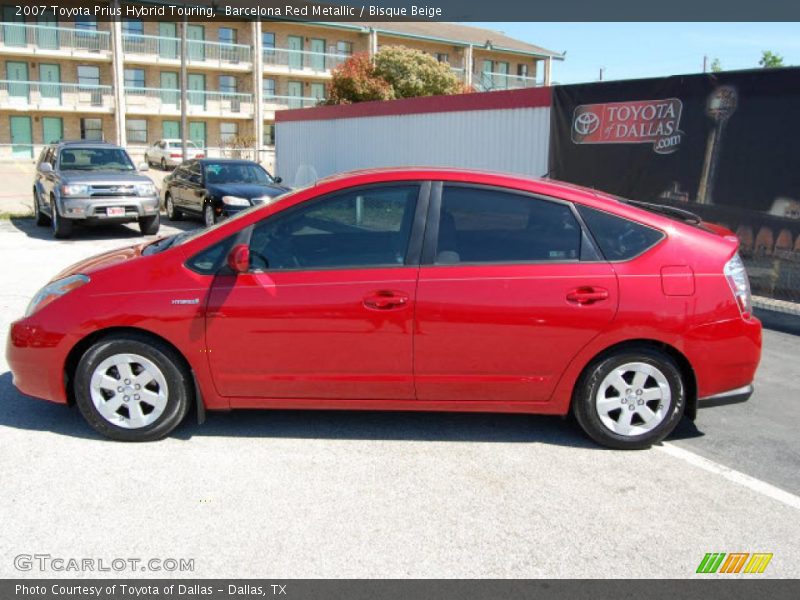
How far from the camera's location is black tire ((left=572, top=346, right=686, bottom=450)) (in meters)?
4.34

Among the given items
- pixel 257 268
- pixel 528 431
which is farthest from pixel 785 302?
pixel 257 268

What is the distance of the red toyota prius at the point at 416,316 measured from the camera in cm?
426

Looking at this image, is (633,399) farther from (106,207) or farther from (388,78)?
(388,78)

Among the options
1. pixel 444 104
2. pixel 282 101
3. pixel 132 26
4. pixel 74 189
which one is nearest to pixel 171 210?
pixel 74 189

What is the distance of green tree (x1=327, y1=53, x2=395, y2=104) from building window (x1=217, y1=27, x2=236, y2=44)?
51.6 ft

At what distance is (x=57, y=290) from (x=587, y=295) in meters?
3.15

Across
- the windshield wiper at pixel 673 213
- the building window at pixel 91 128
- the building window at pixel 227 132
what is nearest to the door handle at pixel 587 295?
the windshield wiper at pixel 673 213

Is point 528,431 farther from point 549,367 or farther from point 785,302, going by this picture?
point 785,302

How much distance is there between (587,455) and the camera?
4387mm

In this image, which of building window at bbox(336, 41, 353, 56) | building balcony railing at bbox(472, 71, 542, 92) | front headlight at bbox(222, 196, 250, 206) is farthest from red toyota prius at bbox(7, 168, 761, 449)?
building balcony railing at bbox(472, 71, 542, 92)

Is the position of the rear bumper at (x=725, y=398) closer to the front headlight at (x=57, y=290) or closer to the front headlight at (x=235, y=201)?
the front headlight at (x=57, y=290)

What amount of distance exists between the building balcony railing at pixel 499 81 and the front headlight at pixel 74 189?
40.9 m

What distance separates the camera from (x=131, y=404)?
4.37 m

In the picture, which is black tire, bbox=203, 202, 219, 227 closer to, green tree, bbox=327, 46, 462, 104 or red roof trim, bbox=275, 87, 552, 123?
red roof trim, bbox=275, 87, 552, 123
